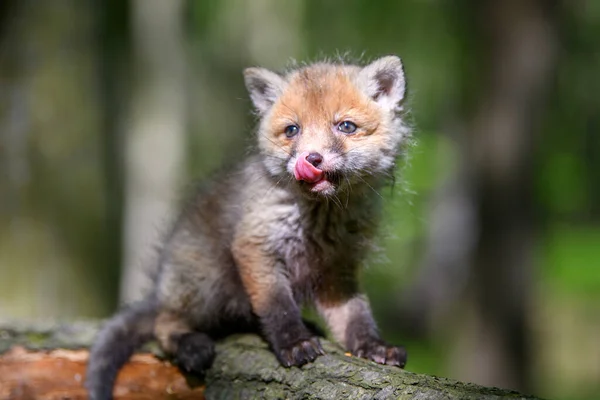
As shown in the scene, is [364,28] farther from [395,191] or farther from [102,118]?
[395,191]

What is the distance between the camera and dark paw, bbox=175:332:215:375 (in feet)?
13.6

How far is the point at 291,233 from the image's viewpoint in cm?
423

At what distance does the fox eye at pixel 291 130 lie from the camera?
13.4ft

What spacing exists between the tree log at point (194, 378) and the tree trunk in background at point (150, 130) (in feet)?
19.5

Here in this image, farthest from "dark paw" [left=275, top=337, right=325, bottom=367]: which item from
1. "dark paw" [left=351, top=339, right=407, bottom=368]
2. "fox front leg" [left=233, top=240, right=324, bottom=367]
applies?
"dark paw" [left=351, top=339, right=407, bottom=368]

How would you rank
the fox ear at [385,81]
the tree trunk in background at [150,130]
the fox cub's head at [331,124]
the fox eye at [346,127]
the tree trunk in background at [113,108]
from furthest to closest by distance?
the tree trunk in background at [150,130] < the tree trunk in background at [113,108] < the fox ear at [385,81] < the fox eye at [346,127] < the fox cub's head at [331,124]

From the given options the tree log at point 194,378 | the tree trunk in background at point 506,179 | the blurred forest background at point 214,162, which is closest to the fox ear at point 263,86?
the blurred forest background at point 214,162

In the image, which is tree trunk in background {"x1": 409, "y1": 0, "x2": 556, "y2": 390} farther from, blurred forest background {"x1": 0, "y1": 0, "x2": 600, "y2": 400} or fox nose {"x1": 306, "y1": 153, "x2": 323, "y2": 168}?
fox nose {"x1": 306, "y1": 153, "x2": 323, "y2": 168}

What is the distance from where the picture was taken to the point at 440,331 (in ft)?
51.7

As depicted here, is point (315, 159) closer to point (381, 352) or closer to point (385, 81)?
point (385, 81)


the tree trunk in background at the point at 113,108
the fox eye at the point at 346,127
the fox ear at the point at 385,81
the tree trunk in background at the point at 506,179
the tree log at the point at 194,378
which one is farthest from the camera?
the tree trunk in background at the point at 113,108

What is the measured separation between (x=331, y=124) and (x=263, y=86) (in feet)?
2.25

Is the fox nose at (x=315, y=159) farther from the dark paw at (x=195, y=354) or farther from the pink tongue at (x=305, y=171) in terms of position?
the dark paw at (x=195, y=354)

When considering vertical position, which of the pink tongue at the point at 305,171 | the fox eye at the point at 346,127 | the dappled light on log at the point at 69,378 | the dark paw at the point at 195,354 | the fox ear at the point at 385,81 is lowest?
the dappled light on log at the point at 69,378
